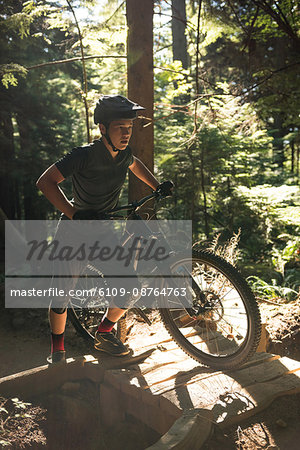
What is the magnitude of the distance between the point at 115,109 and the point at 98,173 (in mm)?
537

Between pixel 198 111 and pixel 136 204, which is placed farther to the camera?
pixel 198 111

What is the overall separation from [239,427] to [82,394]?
1422 mm

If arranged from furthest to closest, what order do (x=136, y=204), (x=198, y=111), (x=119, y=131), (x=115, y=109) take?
(x=198, y=111)
(x=136, y=204)
(x=119, y=131)
(x=115, y=109)

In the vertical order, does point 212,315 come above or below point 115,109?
below

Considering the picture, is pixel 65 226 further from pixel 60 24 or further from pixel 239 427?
pixel 60 24

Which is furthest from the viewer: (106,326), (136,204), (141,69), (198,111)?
(198,111)

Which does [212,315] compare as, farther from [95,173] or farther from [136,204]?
[95,173]

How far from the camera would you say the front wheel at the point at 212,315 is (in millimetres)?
2914

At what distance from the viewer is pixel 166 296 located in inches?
127

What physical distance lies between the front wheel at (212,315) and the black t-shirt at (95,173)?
32.9 inches

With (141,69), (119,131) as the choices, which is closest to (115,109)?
(119,131)

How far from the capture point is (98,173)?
3.13 metres

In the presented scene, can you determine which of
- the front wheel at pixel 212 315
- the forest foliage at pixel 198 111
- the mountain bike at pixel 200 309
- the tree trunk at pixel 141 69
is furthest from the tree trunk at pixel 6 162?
the front wheel at pixel 212 315

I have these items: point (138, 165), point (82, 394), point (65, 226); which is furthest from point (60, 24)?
point (82, 394)
